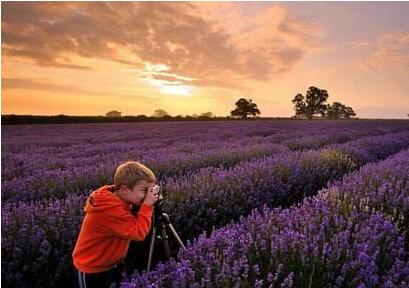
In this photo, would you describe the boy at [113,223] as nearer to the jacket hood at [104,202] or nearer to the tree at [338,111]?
the jacket hood at [104,202]

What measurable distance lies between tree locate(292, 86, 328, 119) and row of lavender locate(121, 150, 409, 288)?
88.8m

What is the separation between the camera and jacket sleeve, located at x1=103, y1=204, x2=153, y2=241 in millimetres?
2963

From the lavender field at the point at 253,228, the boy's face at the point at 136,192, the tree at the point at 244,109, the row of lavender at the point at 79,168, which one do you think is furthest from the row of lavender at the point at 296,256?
the tree at the point at 244,109

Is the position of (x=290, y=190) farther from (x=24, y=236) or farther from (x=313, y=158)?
(x=24, y=236)

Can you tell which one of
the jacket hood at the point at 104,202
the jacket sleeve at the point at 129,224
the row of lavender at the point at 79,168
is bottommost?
the row of lavender at the point at 79,168

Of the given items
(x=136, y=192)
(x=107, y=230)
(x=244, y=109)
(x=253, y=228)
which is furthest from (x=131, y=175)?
(x=244, y=109)

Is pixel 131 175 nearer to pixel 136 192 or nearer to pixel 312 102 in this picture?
pixel 136 192

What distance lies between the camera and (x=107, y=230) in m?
3.05

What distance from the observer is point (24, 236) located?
3.74m

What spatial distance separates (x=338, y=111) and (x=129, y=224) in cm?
10028

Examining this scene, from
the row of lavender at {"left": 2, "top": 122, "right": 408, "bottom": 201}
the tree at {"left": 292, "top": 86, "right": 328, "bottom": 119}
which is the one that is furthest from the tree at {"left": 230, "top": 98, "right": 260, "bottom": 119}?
the row of lavender at {"left": 2, "top": 122, "right": 408, "bottom": 201}

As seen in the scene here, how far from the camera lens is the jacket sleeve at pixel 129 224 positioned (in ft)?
9.72

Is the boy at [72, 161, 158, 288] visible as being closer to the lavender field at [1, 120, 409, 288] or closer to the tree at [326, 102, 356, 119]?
the lavender field at [1, 120, 409, 288]

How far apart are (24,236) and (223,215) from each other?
1976 mm
